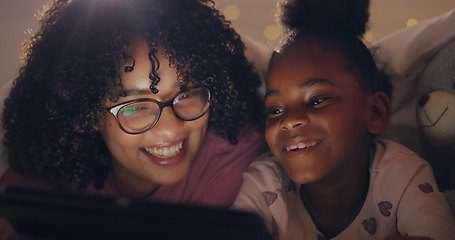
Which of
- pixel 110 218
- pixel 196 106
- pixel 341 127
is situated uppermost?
pixel 196 106

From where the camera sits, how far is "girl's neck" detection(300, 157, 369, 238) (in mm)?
983

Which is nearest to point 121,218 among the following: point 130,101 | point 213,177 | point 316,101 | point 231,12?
point 130,101

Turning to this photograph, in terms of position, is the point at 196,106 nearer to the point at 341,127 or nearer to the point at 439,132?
the point at 341,127

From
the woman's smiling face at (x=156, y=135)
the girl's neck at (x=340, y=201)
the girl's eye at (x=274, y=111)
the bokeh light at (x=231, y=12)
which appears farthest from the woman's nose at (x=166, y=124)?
the bokeh light at (x=231, y=12)

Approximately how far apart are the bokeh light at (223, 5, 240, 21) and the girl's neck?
1138 mm

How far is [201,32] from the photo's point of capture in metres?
1.00

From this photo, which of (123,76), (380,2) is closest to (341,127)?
(123,76)

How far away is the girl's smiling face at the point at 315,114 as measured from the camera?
91 cm

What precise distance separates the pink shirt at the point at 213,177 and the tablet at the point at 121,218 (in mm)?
656

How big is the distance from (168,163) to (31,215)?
55 centimetres

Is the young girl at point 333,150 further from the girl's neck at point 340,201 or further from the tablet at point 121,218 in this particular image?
the tablet at point 121,218

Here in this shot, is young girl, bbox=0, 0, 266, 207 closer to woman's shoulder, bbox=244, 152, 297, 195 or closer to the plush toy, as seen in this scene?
woman's shoulder, bbox=244, 152, 297, 195

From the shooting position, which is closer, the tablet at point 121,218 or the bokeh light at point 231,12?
the tablet at point 121,218

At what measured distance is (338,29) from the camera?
102cm
